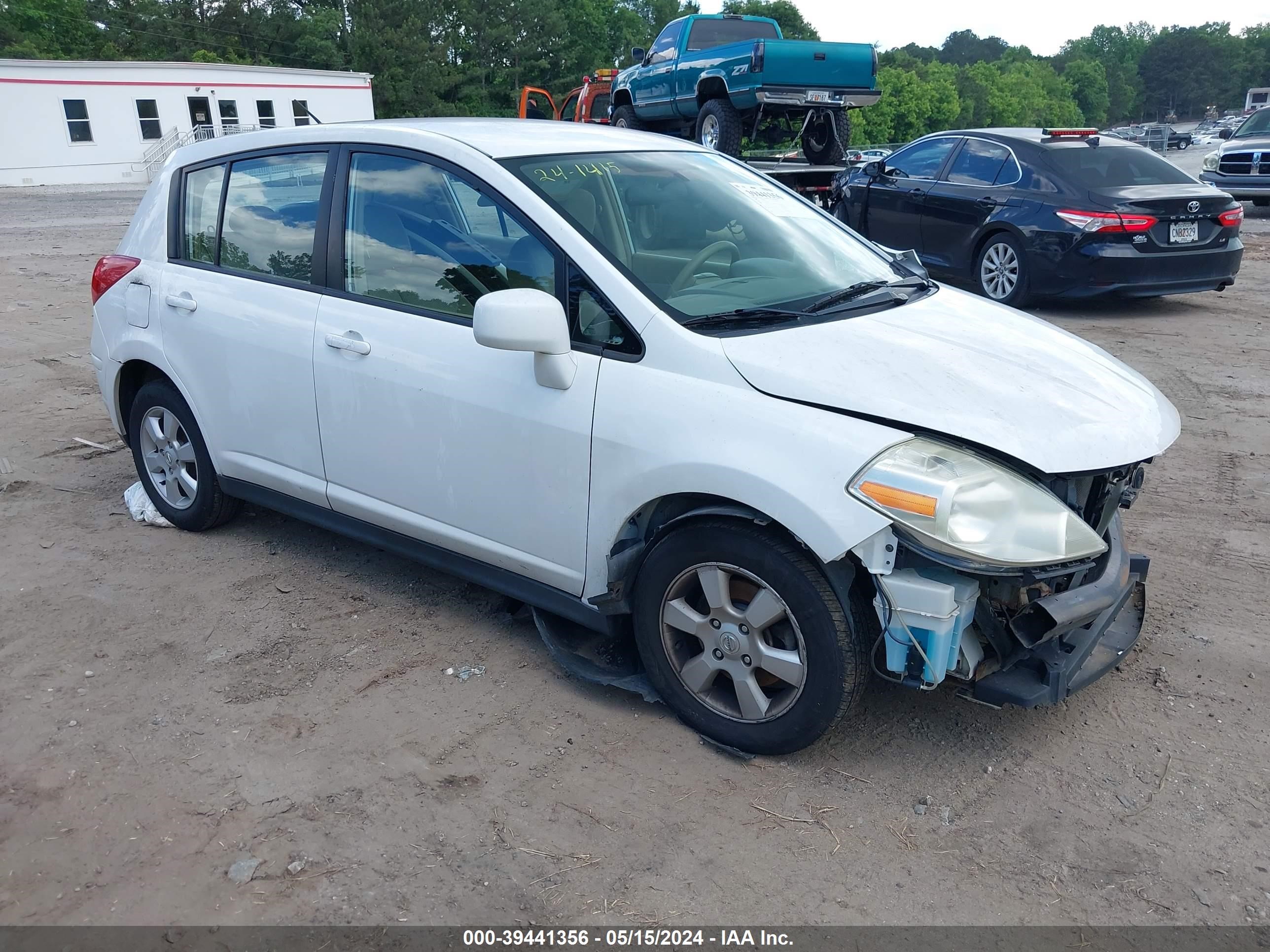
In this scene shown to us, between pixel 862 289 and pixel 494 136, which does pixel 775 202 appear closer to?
pixel 862 289

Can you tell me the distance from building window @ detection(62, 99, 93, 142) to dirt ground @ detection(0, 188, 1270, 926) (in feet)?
132

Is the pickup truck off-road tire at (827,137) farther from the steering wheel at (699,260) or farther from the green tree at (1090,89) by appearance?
the green tree at (1090,89)

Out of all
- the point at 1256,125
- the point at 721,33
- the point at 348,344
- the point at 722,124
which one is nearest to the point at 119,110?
the point at 721,33

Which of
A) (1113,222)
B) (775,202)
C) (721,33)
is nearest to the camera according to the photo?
(775,202)

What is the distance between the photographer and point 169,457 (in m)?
4.84

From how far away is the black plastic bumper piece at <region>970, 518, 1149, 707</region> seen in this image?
287 cm

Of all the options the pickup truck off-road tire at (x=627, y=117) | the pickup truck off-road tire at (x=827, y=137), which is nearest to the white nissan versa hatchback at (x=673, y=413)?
the pickup truck off-road tire at (x=827, y=137)

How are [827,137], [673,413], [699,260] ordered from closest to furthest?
1. [673,413]
2. [699,260]
3. [827,137]

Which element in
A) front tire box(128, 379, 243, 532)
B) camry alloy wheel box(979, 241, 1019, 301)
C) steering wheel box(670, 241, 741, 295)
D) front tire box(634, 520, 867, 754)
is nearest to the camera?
front tire box(634, 520, 867, 754)

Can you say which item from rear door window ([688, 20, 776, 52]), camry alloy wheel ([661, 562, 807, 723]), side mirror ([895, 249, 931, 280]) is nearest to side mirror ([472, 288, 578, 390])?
camry alloy wheel ([661, 562, 807, 723])

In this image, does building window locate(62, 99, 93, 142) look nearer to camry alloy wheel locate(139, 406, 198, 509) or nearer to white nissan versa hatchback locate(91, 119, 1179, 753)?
camry alloy wheel locate(139, 406, 198, 509)

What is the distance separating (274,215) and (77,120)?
41029mm

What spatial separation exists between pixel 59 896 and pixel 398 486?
1.66 m

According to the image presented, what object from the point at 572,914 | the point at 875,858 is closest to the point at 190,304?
the point at 572,914
